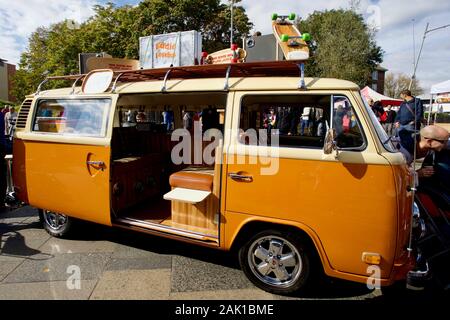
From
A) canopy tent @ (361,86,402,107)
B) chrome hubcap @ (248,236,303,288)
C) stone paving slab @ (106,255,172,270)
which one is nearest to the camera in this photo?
chrome hubcap @ (248,236,303,288)

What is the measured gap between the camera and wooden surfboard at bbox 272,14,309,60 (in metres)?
3.00

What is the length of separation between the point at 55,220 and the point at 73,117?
5.28 feet

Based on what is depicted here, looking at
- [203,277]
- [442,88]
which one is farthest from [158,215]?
[442,88]

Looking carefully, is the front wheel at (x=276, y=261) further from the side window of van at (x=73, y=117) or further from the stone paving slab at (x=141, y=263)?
the side window of van at (x=73, y=117)

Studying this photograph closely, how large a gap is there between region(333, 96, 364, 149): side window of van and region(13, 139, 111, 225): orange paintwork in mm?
2605

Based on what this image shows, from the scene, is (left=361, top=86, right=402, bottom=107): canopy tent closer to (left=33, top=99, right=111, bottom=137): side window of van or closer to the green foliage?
the green foliage

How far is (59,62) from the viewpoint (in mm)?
26188

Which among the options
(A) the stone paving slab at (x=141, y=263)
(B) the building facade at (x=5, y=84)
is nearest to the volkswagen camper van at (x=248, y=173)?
(A) the stone paving slab at (x=141, y=263)

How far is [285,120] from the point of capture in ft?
12.2

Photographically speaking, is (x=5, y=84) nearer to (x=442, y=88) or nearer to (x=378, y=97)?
(x=378, y=97)

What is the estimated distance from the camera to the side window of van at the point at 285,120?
3176mm

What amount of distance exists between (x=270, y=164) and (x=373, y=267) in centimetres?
124

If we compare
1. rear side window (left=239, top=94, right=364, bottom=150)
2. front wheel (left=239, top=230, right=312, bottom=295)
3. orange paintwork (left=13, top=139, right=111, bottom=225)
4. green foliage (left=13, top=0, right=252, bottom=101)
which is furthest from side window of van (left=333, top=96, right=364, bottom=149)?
green foliage (left=13, top=0, right=252, bottom=101)

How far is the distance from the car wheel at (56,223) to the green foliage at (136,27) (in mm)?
19524
